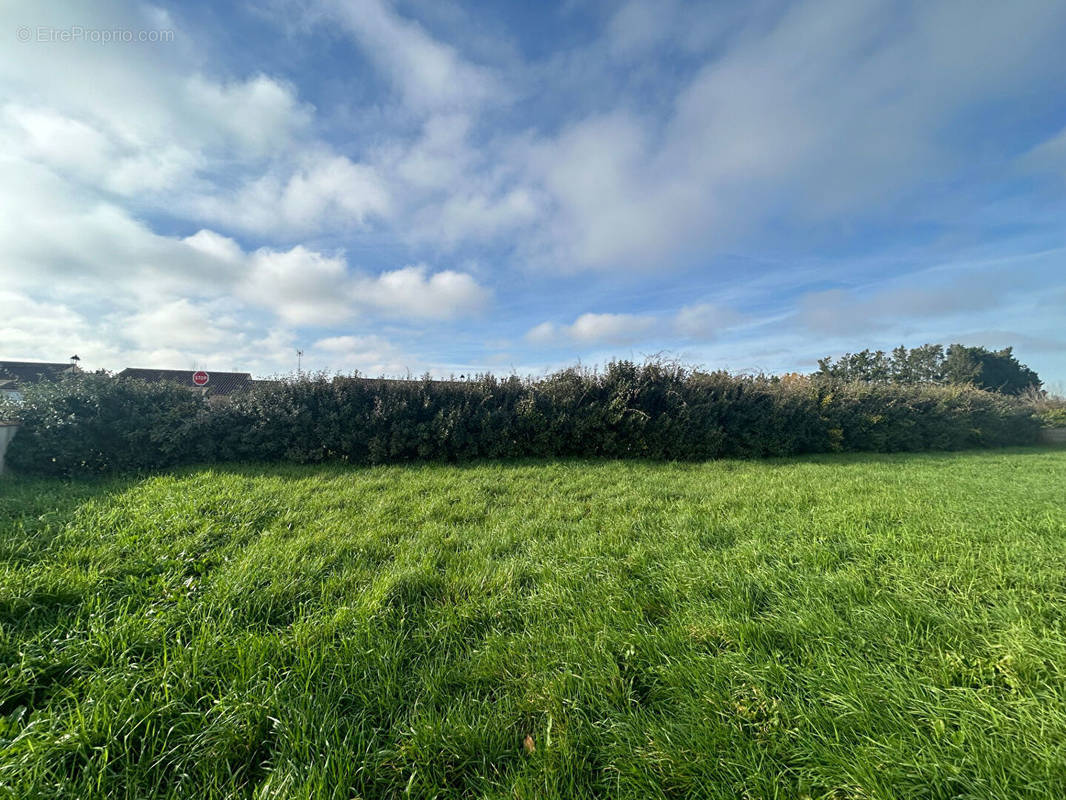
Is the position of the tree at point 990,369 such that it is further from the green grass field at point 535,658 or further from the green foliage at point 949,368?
the green grass field at point 535,658

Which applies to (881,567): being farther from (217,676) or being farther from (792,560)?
(217,676)

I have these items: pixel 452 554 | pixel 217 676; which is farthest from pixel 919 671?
pixel 217 676

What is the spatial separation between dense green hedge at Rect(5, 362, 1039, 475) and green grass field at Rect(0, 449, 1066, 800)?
135 inches

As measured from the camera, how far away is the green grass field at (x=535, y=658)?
1318 mm

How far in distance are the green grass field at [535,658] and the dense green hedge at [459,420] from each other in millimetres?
3435

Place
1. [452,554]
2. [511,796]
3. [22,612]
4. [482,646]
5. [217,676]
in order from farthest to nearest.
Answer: [452,554], [22,612], [482,646], [217,676], [511,796]

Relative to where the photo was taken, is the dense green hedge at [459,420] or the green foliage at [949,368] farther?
the green foliage at [949,368]

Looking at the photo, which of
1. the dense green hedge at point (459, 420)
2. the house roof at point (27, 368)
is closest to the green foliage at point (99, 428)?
the dense green hedge at point (459, 420)

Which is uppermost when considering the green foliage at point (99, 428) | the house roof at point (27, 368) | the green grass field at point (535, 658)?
the house roof at point (27, 368)

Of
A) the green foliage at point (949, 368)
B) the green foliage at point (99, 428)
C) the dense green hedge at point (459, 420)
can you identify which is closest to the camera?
the green foliage at point (99, 428)

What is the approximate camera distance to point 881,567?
2.54 m

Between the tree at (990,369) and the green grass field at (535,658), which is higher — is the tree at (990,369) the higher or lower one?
the higher one

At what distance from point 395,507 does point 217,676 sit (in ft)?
8.71

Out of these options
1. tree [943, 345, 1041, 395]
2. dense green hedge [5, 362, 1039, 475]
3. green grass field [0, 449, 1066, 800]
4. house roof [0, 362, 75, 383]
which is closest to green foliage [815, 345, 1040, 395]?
tree [943, 345, 1041, 395]
